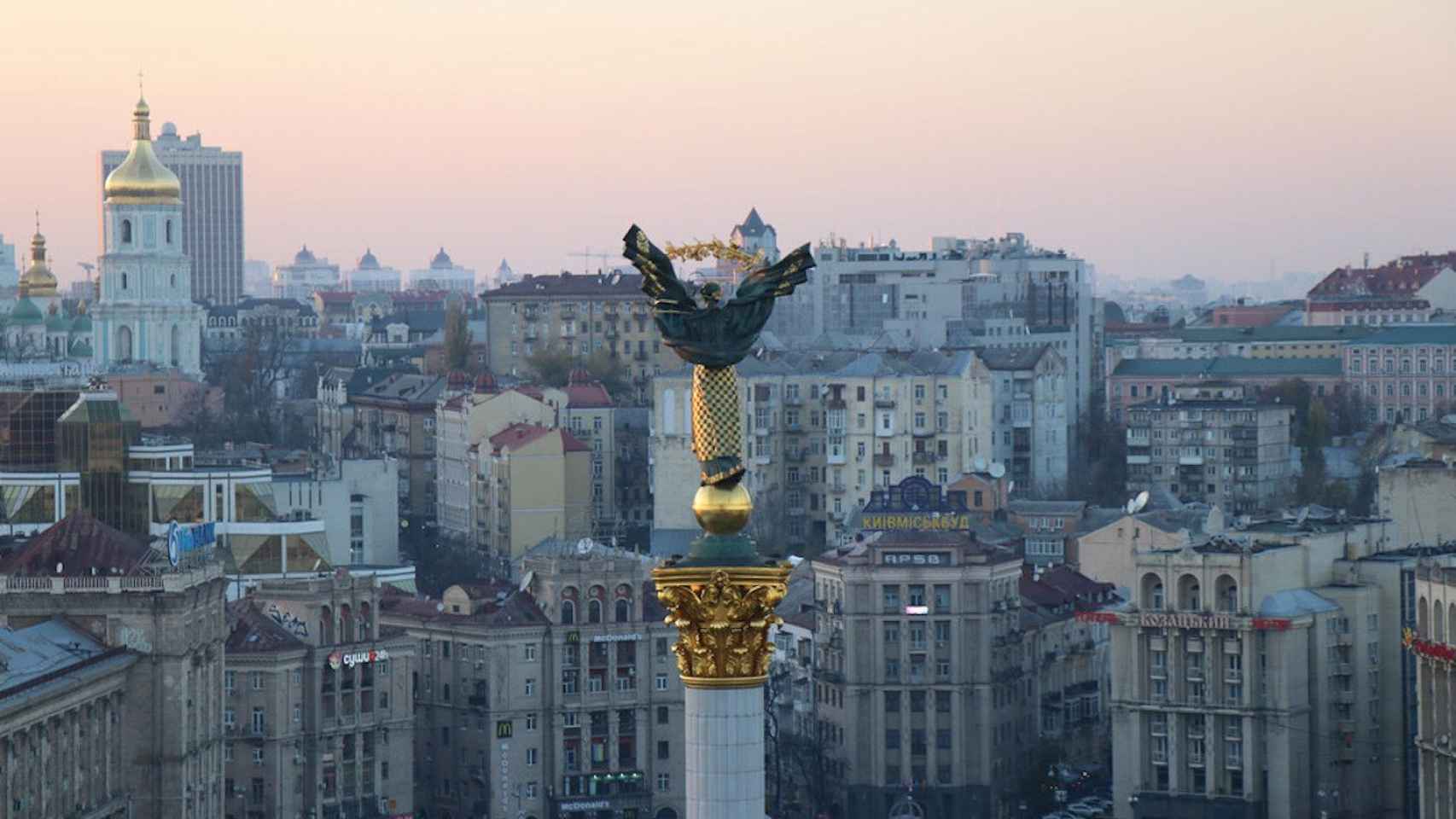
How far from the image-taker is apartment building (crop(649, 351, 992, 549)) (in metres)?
150

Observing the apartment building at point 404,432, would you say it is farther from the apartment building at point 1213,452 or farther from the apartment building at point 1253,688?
the apartment building at point 1253,688

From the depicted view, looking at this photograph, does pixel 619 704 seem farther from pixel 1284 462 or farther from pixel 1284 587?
pixel 1284 462

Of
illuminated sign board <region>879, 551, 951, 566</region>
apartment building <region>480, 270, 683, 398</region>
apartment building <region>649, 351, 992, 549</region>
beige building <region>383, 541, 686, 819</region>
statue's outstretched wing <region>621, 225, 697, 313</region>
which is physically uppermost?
apartment building <region>480, 270, 683, 398</region>

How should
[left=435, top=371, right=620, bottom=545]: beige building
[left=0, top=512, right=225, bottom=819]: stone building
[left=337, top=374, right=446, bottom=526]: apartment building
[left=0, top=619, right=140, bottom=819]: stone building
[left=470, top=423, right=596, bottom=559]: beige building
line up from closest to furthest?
1. [left=0, top=619, right=140, bottom=819]: stone building
2. [left=0, top=512, right=225, bottom=819]: stone building
3. [left=470, top=423, right=596, bottom=559]: beige building
4. [left=435, top=371, right=620, bottom=545]: beige building
5. [left=337, top=374, right=446, bottom=526]: apartment building

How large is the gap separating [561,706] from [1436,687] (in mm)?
25028

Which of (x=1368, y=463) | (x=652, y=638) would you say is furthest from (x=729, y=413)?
(x=1368, y=463)

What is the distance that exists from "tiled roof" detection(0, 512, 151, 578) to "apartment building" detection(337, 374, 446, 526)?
70.0m

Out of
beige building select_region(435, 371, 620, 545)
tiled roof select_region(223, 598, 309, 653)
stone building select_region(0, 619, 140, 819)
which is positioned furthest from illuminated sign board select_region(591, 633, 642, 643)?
beige building select_region(435, 371, 620, 545)

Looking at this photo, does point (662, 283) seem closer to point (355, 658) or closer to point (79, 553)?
point (79, 553)

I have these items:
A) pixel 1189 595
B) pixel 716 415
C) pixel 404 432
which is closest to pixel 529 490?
pixel 404 432

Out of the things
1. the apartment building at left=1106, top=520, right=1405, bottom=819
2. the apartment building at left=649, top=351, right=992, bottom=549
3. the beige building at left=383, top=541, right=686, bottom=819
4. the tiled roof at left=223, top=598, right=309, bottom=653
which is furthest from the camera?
the apartment building at left=649, top=351, right=992, bottom=549

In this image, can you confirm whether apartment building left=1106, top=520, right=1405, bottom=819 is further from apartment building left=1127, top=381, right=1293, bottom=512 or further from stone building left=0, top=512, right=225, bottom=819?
apartment building left=1127, top=381, right=1293, bottom=512

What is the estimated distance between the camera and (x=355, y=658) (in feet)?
328

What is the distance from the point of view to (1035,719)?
362ft
